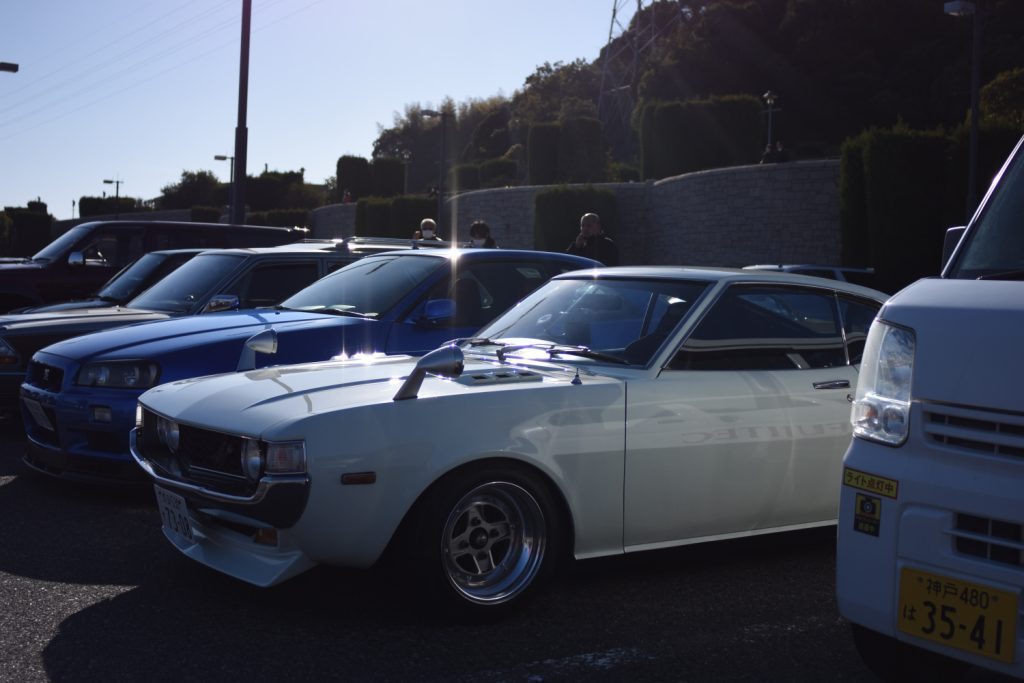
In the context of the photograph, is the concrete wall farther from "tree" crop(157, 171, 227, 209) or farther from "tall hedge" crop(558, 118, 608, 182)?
"tree" crop(157, 171, 227, 209)

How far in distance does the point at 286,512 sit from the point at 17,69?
2279 cm

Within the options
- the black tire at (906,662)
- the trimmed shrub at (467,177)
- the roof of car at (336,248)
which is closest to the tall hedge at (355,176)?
the trimmed shrub at (467,177)

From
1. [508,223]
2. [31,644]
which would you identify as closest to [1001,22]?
[508,223]

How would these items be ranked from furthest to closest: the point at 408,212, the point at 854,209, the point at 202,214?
the point at 202,214 → the point at 408,212 → the point at 854,209

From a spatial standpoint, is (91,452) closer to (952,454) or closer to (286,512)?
(286,512)

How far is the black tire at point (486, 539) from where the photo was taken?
4.31 m

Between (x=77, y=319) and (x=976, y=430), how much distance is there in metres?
7.09

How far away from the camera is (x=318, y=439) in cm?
422

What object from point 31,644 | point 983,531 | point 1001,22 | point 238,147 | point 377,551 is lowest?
point 31,644

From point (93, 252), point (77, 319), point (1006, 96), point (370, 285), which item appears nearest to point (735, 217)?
point (1006, 96)

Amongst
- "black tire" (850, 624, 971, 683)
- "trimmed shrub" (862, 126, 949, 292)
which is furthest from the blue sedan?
"trimmed shrub" (862, 126, 949, 292)

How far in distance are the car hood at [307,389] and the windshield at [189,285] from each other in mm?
3852

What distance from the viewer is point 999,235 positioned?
13.2 feet

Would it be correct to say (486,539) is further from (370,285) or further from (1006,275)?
(370,285)
